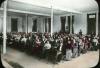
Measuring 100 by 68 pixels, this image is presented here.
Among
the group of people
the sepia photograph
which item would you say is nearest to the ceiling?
the sepia photograph

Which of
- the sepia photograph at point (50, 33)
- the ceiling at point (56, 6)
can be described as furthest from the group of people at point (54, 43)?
the ceiling at point (56, 6)

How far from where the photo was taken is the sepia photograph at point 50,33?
3.36 ft

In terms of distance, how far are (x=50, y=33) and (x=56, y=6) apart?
0.57 ft

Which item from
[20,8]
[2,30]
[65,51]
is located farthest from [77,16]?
[2,30]

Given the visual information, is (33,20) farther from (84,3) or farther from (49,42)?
(84,3)

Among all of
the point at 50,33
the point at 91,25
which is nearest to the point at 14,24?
the point at 50,33

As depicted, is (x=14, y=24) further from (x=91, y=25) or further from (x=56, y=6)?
(x=91, y=25)

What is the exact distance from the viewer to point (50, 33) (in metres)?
1.07

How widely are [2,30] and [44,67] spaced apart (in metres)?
0.37

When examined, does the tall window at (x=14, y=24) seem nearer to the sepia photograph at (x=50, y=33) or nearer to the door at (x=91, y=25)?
the sepia photograph at (x=50, y=33)

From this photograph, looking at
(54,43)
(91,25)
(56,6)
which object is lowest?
(54,43)

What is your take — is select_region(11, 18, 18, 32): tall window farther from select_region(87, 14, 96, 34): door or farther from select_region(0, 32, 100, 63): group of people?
select_region(87, 14, 96, 34): door

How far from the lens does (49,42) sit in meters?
1.05

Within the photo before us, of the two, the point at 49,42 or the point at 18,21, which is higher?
the point at 18,21
